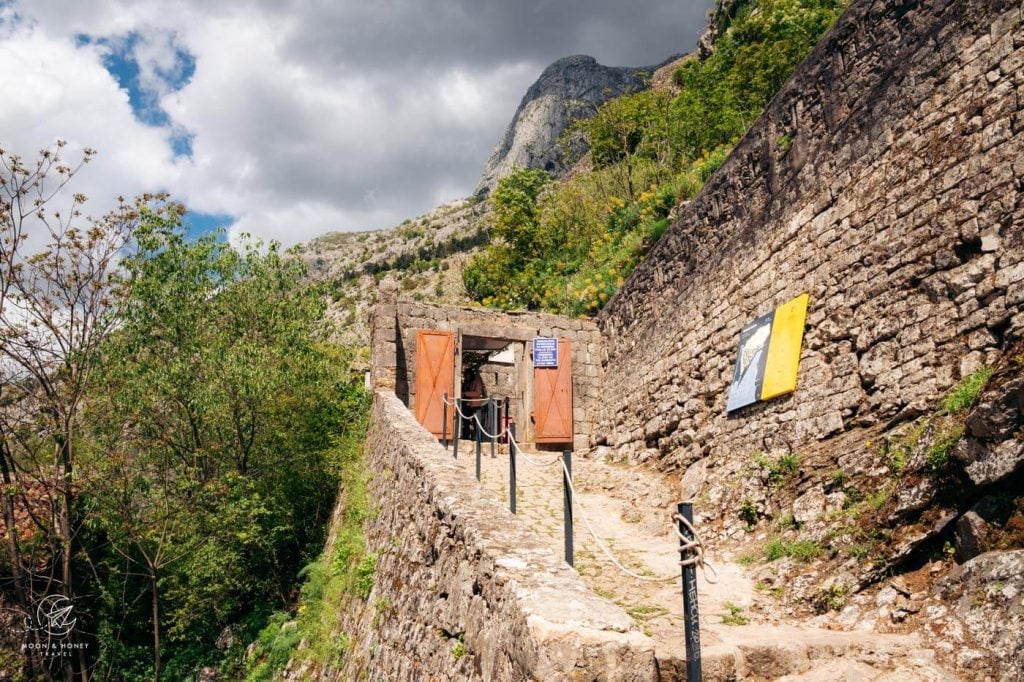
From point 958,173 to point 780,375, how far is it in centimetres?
253

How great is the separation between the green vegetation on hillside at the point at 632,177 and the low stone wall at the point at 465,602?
9.18 meters

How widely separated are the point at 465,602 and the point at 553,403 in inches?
363

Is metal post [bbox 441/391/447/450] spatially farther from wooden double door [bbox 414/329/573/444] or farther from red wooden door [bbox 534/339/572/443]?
red wooden door [bbox 534/339/572/443]

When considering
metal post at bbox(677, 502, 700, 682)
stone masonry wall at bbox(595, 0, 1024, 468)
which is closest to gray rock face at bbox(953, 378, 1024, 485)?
stone masonry wall at bbox(595, 0, 1024, 468)

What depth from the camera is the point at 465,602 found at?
146 inches

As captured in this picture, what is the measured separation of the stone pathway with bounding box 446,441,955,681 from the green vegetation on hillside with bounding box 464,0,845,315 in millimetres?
6718

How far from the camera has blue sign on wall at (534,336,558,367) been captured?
13.0m

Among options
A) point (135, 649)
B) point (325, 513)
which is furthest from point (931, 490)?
point (135, 649)

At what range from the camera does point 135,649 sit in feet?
37.3

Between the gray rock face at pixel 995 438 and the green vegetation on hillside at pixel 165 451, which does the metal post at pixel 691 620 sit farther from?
the green vegetation on hillside at pixel 165 451

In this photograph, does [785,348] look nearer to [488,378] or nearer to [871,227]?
[871,227]

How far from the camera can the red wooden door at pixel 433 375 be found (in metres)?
12.2

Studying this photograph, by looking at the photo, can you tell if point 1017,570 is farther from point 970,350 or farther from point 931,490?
point 970,350

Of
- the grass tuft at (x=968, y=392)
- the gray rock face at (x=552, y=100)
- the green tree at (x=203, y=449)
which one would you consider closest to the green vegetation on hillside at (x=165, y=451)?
the green tree at (x=203, y=449)
